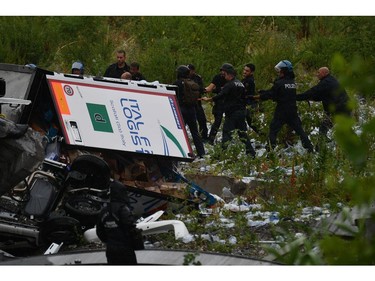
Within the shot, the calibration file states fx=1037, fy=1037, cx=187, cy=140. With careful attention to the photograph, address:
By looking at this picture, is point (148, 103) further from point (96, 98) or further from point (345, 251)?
point (345, 251)

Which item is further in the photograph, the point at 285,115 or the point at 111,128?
the point at 285,115

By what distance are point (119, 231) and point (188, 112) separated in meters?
8.41

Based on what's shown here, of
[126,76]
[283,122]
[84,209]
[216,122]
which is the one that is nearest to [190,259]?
[84,209]

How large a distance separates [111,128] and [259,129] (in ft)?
17.5

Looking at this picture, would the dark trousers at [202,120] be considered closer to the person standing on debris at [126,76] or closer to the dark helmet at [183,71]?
the dark helmet at [183,71]

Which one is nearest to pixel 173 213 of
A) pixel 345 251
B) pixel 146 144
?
pixel 146 144

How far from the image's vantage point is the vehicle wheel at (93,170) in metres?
11.9

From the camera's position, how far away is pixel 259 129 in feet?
59.3

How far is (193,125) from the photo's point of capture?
685 inches

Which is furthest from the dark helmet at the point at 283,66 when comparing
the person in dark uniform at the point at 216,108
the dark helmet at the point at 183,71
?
the dark helmet at the point at 183,71

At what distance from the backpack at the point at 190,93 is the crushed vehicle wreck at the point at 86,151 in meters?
3.62

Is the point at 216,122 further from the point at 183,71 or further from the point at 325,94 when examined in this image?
the point at 325,94

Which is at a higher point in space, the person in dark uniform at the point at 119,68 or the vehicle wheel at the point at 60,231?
the person in dark uniform at the point at 119,68

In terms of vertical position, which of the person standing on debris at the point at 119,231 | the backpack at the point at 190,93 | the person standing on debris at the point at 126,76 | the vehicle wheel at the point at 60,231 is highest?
the person standing on debris at the point at 126,76
